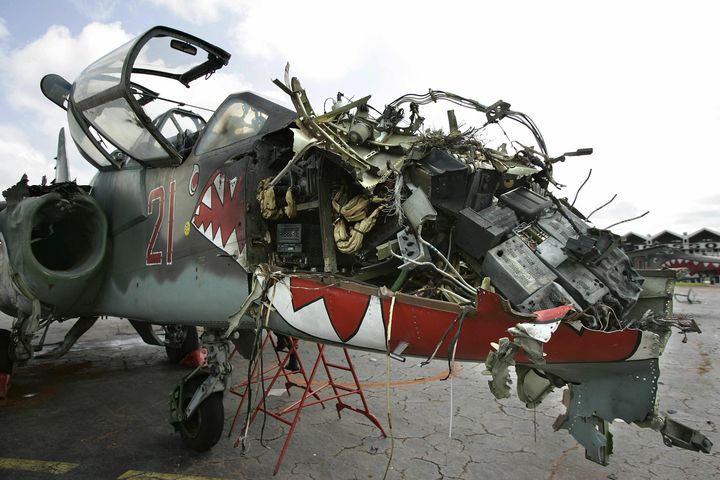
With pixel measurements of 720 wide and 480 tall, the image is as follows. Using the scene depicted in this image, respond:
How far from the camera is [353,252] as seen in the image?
304cm

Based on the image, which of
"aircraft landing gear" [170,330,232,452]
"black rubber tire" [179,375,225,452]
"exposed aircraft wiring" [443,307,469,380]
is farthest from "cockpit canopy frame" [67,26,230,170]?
"exposed aircraft wiring" [443,307,469,380]

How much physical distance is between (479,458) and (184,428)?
8.54ft

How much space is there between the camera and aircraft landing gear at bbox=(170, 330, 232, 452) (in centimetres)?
412

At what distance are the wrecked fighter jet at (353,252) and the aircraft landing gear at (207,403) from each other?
0.05ft

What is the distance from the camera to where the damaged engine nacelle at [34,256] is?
4723 mm

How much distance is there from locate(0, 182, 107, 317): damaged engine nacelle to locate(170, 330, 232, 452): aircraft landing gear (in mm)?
1714

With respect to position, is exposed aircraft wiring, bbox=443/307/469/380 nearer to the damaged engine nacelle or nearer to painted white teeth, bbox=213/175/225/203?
painted white teeth, bbox=213/175/225/203

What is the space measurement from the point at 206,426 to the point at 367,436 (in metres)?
1.48

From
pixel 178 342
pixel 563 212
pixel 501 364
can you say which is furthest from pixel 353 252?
pixel 178 342

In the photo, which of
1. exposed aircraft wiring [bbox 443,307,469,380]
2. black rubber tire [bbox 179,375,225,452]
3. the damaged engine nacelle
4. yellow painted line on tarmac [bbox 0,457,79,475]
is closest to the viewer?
exposed aircraft wiring [bbox 443,307,469,380]

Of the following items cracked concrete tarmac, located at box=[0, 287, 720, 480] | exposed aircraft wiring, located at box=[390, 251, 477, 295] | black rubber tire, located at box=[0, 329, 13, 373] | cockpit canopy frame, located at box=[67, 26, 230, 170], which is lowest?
cracked concrete tarmac, located at box=[0, 287, 720, 480]

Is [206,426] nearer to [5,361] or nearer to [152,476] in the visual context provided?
[152,476]

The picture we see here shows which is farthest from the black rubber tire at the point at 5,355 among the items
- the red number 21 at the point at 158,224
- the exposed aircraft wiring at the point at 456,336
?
the exposed aircraft wiring at the point at 456,336

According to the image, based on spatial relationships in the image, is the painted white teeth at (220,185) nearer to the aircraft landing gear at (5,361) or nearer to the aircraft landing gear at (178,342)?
the aircraft landing gear at (5,361)
